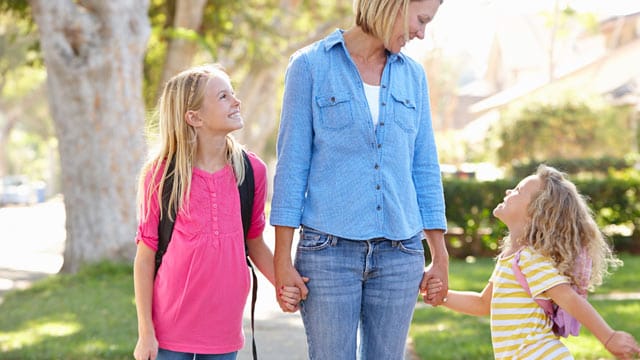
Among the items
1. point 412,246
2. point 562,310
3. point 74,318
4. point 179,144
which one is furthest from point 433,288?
point 74,318

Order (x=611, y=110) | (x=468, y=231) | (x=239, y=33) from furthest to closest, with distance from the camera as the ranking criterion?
(x=611, y=110) < (x=239, y=33) < (x=468, y=231)

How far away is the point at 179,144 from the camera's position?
12.4ft

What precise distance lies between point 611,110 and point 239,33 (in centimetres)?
1366

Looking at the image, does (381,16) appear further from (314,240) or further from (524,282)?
(524,282)

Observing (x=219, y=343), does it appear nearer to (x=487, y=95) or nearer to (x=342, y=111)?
(x=342, y=111)

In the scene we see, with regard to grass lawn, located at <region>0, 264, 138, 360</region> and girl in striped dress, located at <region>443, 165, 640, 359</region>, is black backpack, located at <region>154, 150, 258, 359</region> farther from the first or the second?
grass lawn, located at <region>0, 264, 138, 360</region>

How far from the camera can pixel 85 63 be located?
1137cm

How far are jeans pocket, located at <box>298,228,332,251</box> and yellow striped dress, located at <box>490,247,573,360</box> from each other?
94cm

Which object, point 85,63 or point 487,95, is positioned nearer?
point 85,63

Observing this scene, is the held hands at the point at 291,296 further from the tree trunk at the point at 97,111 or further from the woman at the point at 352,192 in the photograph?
the tree trunk at the point at 97,111

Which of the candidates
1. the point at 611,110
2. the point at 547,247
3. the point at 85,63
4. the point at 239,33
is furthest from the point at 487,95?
the point at 547,247

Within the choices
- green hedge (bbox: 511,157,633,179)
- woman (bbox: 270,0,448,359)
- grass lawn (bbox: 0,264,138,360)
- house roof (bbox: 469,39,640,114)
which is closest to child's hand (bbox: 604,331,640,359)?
woman (bbox: 270,0,448,359)

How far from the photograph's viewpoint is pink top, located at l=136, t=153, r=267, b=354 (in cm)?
372

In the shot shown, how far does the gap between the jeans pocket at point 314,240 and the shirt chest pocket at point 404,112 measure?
0.49 metres
